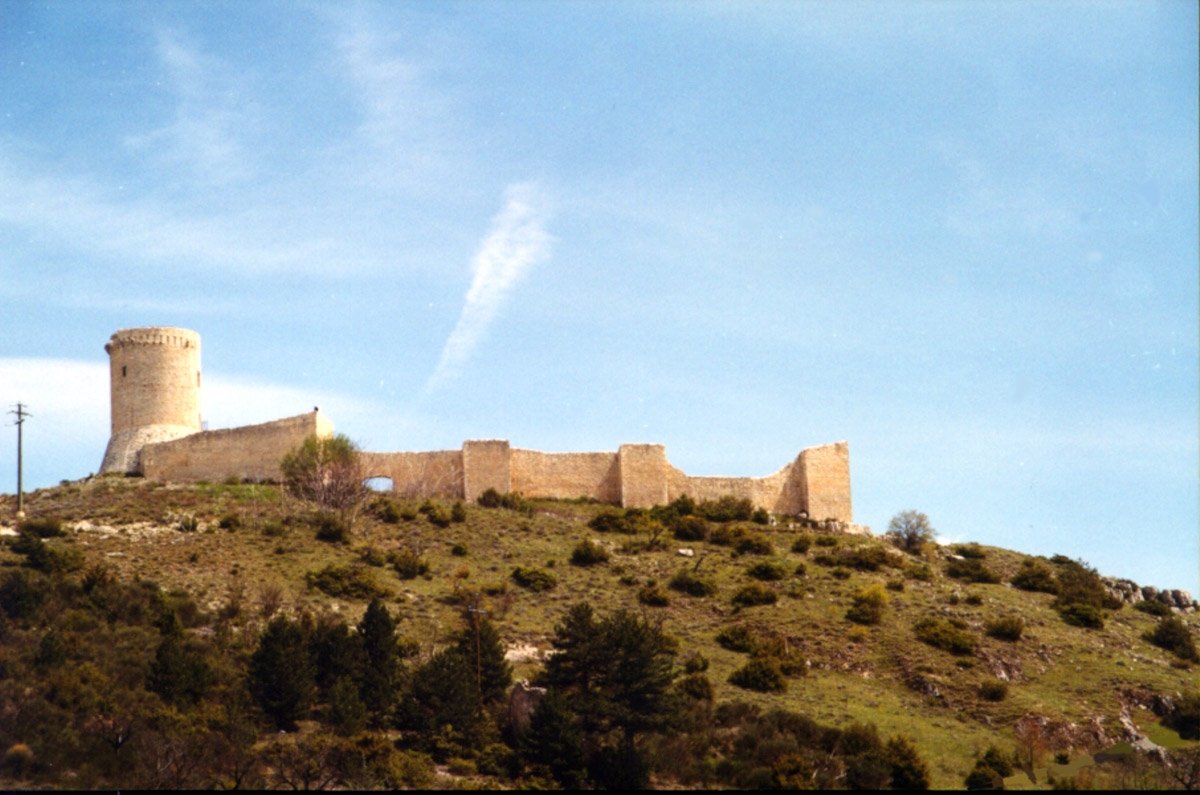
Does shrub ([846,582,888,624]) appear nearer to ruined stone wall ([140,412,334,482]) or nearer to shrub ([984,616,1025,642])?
shrub ([984,616,1025,642])

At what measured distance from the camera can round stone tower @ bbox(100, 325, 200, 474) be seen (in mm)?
49562

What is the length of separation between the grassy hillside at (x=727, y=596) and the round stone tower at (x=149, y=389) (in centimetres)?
204

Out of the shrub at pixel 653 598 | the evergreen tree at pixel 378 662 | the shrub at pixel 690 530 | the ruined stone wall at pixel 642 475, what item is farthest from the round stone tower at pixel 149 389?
the evergreen tree at pixel 378 662

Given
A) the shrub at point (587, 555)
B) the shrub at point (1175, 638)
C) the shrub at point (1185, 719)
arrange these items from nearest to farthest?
the shrub at point (1185, 719) → the shrub at point (1175, 638) → the shrub at point (587, 555)

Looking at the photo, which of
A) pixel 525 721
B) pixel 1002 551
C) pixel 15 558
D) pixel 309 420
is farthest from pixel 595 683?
pixel 1002 551

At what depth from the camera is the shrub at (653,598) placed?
131ft

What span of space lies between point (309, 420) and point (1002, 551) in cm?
2249

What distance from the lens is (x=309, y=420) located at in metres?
47.8

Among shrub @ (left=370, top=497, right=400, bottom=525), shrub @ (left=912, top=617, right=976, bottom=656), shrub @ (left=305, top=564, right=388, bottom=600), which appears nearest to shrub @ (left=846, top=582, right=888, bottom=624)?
shrub @ (left=912, top=617, right=976, bottom=656)

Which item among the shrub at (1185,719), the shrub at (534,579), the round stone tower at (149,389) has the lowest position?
the shrub at (1185,719)

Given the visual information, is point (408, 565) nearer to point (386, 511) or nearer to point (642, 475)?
point (386, 511)

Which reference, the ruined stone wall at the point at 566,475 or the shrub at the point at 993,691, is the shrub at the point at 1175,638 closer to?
the shrub at the point at 993,691

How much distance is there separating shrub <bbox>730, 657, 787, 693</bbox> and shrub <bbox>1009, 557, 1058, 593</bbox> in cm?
1329

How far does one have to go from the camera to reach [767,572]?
42.7 m
